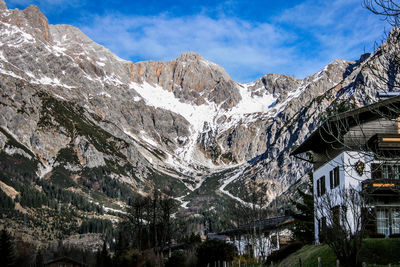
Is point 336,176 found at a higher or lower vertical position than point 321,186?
higher

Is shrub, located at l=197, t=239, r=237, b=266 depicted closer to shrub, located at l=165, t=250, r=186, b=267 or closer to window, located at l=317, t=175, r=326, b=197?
shrub, located at l=165, t=250, r=186, b=267

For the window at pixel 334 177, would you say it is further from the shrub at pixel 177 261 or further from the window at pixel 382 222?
the shrub at pixel 177 261

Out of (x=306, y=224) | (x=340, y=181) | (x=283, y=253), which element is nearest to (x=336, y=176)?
(x=340, y=181)

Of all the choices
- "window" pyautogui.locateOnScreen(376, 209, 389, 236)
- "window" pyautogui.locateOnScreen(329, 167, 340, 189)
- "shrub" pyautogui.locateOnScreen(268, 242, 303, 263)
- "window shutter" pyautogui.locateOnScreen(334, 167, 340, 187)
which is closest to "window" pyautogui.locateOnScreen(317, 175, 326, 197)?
"window" pyautogui.locateOnScreen(329, 167, 340, 189)

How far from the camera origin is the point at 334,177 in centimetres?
3528

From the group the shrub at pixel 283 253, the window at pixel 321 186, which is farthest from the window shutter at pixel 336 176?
the shrub at pixel 283 253

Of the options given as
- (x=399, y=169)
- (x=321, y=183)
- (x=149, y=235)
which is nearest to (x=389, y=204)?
(x=399, y=169)

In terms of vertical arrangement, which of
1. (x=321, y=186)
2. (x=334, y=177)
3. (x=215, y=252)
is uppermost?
(x=334, y=177)

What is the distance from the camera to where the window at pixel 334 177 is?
34188 millimetres

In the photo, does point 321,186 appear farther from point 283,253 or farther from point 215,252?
point 215,252

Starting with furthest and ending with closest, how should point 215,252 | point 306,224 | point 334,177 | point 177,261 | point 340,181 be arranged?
point 177,261 < point 215,252 < point 306,224 < point 334,177 < point 340,181

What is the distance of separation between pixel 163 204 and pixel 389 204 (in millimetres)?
48759

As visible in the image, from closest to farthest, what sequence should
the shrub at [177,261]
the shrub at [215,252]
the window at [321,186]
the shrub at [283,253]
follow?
the shrub at [283,253], the window at [321,186], the shrub at [215,252], the shrub at [177,261]

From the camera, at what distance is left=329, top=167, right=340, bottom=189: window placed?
34.2 m
